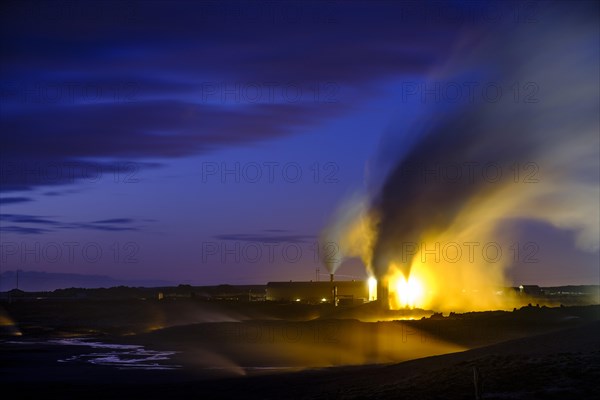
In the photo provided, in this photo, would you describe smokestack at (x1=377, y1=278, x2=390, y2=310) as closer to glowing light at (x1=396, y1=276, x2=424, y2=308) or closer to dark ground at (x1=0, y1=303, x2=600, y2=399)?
glowing light at (x1=396, y1=276, x2=424, y2=308)

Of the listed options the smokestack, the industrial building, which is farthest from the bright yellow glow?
the industrial building

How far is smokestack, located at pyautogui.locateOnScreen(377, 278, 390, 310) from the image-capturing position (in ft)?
283

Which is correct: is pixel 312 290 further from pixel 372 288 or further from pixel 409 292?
pixel 409 292

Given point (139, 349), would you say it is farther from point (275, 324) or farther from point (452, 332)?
point (452, 332)

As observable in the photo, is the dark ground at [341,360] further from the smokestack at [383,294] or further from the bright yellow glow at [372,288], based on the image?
the bright yellow glow at [372,288]

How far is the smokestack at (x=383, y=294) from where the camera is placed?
283 feet

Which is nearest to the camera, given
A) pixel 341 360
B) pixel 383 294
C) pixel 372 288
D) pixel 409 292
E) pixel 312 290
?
pixel 341 360

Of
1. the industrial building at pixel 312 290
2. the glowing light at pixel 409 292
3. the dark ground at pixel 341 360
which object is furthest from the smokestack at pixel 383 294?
the industrial building at pixel 312 290

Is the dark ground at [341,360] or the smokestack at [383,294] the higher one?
the smokestack at [383,294]

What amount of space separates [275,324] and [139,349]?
17.5 metres

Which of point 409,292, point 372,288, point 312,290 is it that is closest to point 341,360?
point 409,292

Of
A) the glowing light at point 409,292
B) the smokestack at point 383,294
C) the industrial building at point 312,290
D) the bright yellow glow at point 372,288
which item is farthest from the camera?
→ the industrial building at point 312,290

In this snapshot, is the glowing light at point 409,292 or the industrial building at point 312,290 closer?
the glowing light at point 409,292

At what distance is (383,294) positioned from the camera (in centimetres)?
9069
